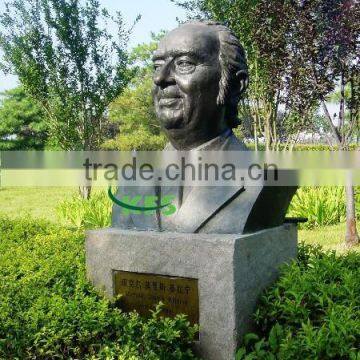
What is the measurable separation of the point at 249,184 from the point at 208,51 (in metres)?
0.97

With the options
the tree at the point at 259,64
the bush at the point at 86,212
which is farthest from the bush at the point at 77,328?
the tree at the point at 259,64

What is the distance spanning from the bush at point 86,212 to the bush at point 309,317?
535 cm

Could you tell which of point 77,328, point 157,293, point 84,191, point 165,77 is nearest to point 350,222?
point 157,293

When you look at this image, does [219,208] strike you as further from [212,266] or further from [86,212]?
[86,212]

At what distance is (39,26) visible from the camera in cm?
1104

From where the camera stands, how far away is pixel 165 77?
3.64 metres

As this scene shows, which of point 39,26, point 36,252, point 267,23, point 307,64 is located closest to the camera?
point 36,252

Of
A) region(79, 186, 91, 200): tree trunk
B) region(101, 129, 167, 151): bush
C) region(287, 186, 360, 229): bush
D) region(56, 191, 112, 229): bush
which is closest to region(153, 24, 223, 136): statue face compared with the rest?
region(56, 191, 112, 229): bush

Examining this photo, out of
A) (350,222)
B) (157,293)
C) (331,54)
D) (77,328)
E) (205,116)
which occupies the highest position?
(331,54)

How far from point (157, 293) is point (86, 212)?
5.92m

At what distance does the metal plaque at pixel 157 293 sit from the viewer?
3.45 meters

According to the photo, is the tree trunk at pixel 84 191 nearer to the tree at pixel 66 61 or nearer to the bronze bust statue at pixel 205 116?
the tree at pixel 66 61

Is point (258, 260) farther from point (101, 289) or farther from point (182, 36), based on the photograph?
point (182, 36)

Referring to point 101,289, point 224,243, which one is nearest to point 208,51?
point 224,243
